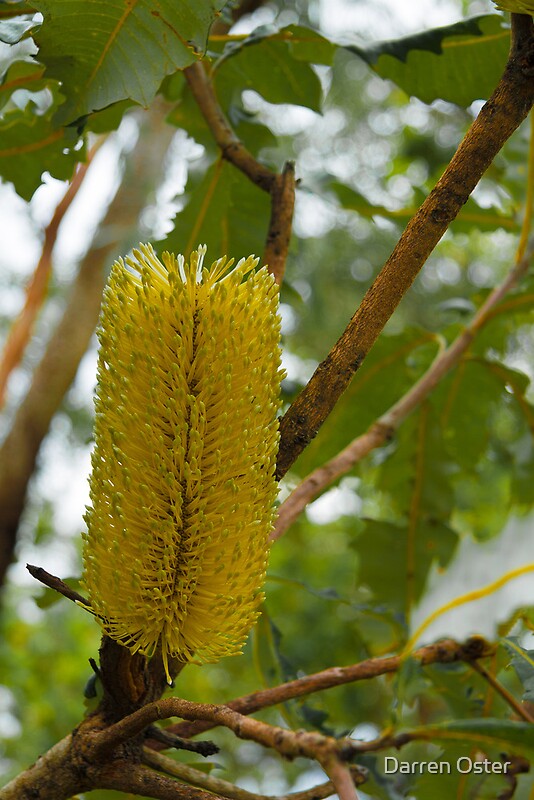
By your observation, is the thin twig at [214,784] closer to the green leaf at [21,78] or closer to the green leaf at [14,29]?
the green leaf at [14,29]

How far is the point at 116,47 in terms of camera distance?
744 millimetres

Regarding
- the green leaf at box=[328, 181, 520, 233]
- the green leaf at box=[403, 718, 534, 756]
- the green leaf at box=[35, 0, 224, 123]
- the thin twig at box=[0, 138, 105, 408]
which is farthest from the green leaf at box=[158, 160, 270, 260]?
the thin twig at box=[0, 138, 105, 408]

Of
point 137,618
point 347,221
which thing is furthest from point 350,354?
point 347,221

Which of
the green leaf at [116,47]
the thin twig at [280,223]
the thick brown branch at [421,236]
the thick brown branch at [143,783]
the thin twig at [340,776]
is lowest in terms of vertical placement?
the thin twig at [340,776]

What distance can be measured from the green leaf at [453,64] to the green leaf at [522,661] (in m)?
0.62

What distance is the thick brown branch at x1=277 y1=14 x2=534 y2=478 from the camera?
591 millimetres

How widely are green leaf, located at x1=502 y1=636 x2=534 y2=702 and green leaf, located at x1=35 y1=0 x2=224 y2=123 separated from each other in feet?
1.85

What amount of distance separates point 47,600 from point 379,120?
458cm

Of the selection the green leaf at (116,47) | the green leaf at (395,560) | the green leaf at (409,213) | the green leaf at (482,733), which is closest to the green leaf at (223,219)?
the green leaf at (409,213)

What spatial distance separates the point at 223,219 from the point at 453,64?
35cm

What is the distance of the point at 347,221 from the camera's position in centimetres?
450

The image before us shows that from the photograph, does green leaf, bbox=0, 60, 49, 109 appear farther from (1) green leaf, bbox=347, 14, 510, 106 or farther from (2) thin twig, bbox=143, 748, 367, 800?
(2) thin twig, bbox=143, 748, 367, 800

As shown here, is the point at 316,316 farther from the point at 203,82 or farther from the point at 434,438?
the point at 203,82

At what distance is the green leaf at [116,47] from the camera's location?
0.72 m
